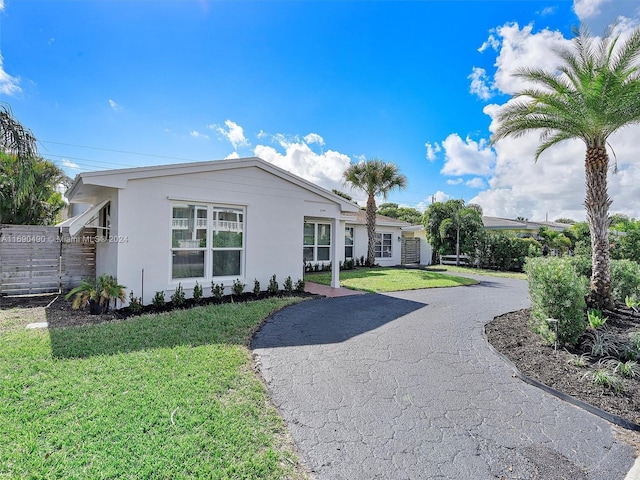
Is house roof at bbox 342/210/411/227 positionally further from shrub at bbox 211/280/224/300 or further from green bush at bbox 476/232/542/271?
shrub at bbox 211/280/224/300

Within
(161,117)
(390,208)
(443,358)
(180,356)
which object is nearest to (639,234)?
(443,358)

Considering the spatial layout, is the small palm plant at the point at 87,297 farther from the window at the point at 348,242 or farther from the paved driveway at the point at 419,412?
the window at the point at 348,242

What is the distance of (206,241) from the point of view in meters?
9.40

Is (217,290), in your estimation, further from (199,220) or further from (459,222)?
(459,222)

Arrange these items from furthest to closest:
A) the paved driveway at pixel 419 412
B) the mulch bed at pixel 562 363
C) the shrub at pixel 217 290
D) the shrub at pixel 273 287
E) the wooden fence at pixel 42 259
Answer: the shrub at pixel 273 287 < the wooden fence at pixel 42 259 < the shrub at pixel 217 290 < the mulch bed at pixel 562 363 < the paved driveway at pixel 419 412

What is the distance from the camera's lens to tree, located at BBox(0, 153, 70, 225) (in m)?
9.54

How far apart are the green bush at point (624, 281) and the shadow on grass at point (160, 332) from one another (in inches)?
391

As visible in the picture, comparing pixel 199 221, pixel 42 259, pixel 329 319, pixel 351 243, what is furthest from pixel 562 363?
pixel 351 243

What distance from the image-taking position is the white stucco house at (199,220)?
8109 mm

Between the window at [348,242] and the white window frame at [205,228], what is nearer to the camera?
the white window frame at [205,228]

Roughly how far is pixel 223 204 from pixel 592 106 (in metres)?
10.1

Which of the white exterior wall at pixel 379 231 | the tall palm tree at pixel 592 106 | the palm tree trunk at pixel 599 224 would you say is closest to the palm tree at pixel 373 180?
the white exterior wall at pixel 379 231

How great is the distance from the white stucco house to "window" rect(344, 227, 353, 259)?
8895mm

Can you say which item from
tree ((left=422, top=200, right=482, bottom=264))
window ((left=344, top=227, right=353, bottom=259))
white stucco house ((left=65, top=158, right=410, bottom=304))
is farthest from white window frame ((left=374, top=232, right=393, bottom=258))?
white stucco house ((left=65, top=158, right=410, bottom=304))
